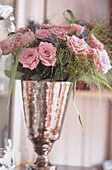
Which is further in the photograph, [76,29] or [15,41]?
[76,29]

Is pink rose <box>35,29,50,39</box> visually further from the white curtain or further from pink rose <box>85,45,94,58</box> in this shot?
the white curtain

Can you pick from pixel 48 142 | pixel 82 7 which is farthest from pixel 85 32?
pixel 82 7

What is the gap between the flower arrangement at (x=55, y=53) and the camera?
968 mm

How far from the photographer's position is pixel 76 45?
965 mm

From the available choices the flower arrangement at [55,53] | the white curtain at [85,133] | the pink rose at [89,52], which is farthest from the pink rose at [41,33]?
the white curtain at [85,133]

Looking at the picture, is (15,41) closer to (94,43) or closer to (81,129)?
(94,43)

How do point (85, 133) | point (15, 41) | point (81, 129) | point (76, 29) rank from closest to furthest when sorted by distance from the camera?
point (15, 41)
point (76, 29)
point (81, 129)
point (85, 133)

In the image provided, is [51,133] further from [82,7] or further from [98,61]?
[82,7]

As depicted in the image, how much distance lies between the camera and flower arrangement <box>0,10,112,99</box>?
3.17ft

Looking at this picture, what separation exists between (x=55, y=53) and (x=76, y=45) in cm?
7

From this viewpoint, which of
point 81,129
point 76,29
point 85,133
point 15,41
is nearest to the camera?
point 15,41

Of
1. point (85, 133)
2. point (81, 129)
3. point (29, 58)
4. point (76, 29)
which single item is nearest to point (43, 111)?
point (29, 58)

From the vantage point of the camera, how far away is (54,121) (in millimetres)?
1070

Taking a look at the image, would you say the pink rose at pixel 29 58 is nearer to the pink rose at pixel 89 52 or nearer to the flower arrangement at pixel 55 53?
the flower arrangement at pixel 55 53
